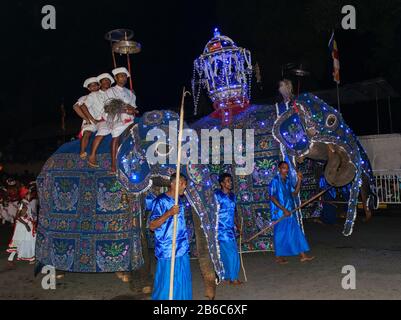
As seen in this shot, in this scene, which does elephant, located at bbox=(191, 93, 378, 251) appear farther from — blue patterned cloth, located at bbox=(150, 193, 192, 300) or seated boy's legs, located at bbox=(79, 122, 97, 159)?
blue patterned cloth, located at bbox=(150, 193, 192, 300)

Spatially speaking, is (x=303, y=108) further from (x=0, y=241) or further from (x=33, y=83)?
(x=33, y=83)

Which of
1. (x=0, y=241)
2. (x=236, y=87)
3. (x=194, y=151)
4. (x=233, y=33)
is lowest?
(x=0, y=241)

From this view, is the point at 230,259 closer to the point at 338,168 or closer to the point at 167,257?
the point at 167,257

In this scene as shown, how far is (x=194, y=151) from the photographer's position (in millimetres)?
5391

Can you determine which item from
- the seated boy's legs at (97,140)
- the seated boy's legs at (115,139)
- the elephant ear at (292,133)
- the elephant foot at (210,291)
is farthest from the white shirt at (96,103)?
the elephant foot at (210,291)

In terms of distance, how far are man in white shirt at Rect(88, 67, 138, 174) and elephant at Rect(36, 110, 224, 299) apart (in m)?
0.11

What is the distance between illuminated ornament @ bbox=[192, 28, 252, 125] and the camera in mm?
8180

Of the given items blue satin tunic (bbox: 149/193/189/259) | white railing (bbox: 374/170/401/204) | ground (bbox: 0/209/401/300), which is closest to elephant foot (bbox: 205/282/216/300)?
ground (bbox: 0/209/401/300)

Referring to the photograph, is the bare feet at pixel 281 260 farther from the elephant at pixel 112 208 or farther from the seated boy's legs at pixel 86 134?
the seated boy's legs at pixel 86 134

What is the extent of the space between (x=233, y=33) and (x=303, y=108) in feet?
56.9

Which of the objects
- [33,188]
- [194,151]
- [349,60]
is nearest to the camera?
[194,151]

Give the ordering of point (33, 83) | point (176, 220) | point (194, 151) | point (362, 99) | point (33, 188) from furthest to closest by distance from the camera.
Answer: point (33, 83)
point (362, 99)
point (33, 188)
point (194, 151)
point (176, 220)

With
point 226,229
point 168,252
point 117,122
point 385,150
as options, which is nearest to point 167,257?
point 168,252
